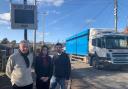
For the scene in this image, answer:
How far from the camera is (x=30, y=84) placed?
7.36 m

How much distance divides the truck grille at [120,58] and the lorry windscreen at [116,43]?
59 centimetres

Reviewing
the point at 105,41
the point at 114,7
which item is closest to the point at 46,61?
the point at 105,41

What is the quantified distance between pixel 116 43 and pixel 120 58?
1161mm

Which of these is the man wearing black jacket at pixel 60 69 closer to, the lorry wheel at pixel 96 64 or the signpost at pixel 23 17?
the signpost at pixel 23 17

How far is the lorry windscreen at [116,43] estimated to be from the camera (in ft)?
80.6

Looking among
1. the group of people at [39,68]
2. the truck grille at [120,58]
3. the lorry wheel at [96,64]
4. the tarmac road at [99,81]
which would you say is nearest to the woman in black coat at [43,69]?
the group of people at [39,68]

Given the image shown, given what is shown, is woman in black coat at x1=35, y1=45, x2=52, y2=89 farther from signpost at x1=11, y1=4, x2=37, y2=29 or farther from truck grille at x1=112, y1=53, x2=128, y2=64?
truck grille at x1=112, y1=53, x2=128, y2=64

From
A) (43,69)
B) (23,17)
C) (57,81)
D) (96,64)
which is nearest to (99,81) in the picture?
(23,17)

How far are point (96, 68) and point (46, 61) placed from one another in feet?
58.9

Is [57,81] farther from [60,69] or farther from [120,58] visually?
[120,58]

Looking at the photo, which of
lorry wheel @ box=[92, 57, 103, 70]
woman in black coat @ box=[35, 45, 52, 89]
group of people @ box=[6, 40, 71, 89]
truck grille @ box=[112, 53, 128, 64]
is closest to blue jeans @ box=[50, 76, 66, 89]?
group of people @ box=[6, 40, 71, 89]

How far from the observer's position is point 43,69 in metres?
8.20

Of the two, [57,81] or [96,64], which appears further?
[96,64]

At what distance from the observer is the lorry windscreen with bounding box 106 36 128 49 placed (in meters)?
24.6
